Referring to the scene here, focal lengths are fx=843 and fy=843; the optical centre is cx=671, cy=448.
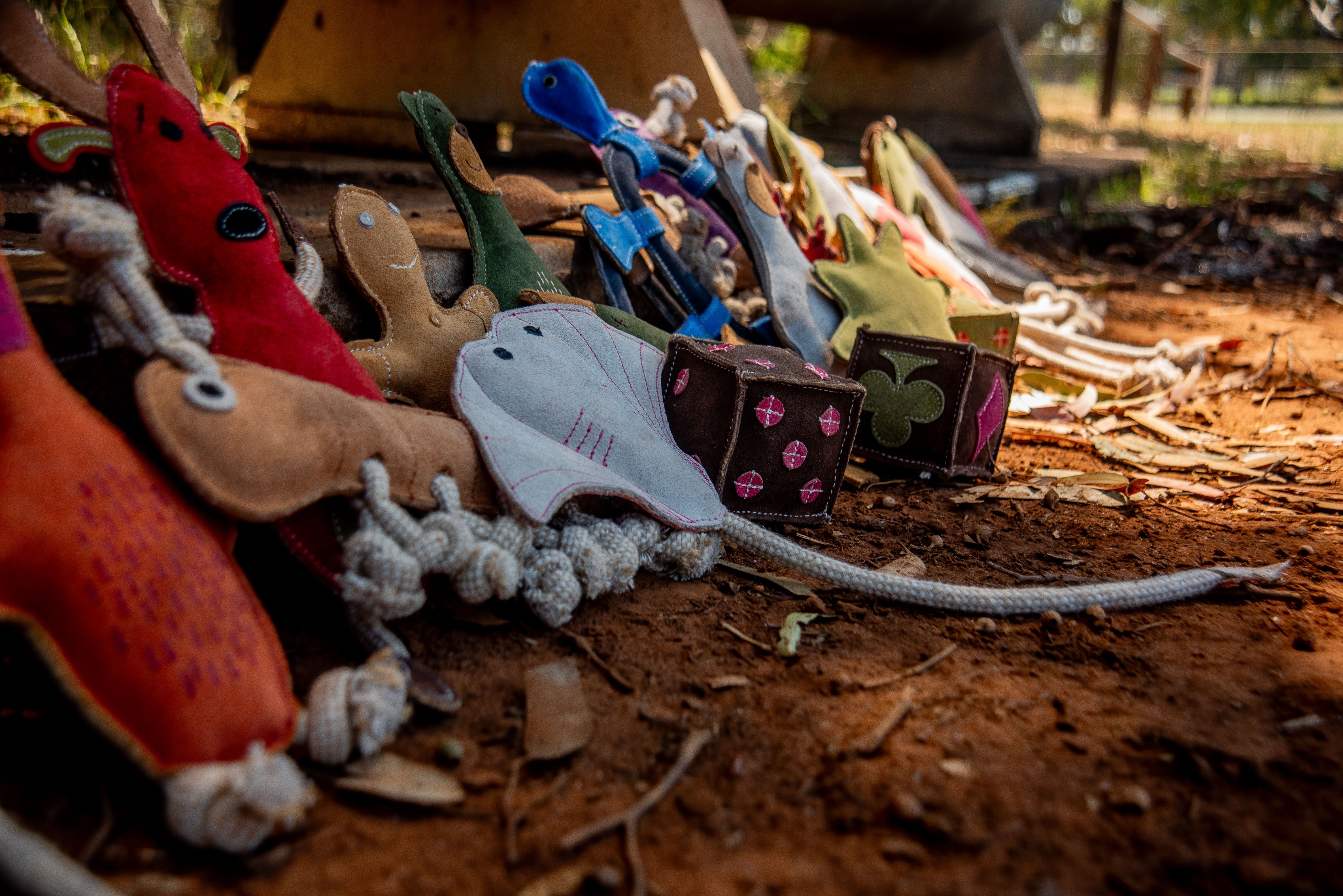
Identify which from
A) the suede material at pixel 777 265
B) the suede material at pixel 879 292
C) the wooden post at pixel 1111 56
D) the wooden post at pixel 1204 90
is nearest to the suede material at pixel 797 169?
the suede material at pixel 879 292

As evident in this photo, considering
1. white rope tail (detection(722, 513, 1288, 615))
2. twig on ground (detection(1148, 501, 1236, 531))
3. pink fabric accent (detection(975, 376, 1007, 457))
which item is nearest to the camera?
white rope tail (detection(722, 513, 1288, 615))

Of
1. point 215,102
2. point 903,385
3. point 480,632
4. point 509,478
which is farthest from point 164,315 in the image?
point 215,102

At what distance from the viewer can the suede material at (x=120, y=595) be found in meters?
0.83

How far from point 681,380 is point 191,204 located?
0.81 m

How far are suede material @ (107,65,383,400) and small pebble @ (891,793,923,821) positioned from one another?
0.89m

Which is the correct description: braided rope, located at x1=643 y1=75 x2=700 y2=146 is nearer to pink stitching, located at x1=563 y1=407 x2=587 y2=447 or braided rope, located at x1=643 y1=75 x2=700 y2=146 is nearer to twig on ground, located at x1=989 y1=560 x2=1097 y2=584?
pink stitching, located at x1=563 y1=407 x2=587 y2=447

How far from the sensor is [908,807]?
2.97 ft

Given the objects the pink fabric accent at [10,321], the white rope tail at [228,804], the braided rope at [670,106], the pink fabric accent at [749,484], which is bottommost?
Result: the white rope tail at [228,804]

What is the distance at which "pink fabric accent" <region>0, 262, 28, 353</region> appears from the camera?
2.99 ft

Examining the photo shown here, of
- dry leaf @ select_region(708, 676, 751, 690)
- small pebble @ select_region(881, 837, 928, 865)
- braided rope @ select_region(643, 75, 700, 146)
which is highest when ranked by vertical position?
braided rope @ select_region(643, 75, 700, 146)

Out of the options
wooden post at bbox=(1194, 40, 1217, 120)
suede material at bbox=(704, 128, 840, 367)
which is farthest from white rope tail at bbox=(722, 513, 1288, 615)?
wooden post at bbox=(1194, 40, 1217, 120)

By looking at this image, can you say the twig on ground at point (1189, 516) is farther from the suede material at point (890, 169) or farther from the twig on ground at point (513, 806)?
the suede material at point (890, 169)

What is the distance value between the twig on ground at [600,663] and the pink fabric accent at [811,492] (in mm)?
532

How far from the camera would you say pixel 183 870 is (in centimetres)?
79
